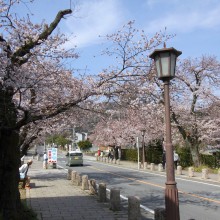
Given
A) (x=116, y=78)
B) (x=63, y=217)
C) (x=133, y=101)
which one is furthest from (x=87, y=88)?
(x=63, y=217)

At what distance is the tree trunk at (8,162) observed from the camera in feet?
27.3

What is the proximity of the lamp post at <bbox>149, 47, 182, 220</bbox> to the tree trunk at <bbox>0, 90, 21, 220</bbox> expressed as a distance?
12.0 feet

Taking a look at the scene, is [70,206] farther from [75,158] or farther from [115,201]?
[75,158]

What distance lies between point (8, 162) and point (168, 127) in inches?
163

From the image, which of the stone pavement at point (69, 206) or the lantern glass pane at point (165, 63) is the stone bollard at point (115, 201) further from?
the lantern glass pane at point (165, 63)

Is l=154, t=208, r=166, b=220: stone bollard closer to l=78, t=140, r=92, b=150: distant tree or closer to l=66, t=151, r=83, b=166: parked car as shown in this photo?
l=66, t=151, r=83, b=166: parked car

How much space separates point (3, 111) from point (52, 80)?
1812mm

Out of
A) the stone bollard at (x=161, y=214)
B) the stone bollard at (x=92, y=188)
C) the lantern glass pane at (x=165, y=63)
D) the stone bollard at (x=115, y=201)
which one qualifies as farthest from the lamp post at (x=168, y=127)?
the stone bollard at (x=92, y=188)

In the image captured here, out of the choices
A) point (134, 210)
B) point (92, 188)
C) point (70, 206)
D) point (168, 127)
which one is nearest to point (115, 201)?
point (70, 206)

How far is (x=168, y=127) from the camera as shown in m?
6.92

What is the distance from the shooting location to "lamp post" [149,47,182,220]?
6684 mm

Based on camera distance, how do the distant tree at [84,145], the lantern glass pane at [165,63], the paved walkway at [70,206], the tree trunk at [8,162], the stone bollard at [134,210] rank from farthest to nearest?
the distant tree at [84,145], the paved walkway at [70,206], the stone bollard at [134,210], the tree trunk at [8,162], the lantern glass pane at [165,63]

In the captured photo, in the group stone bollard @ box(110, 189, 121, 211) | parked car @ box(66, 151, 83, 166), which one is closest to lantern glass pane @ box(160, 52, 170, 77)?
stone bollard @ box(110, 189, 121, 211)

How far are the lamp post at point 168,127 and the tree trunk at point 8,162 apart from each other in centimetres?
365
